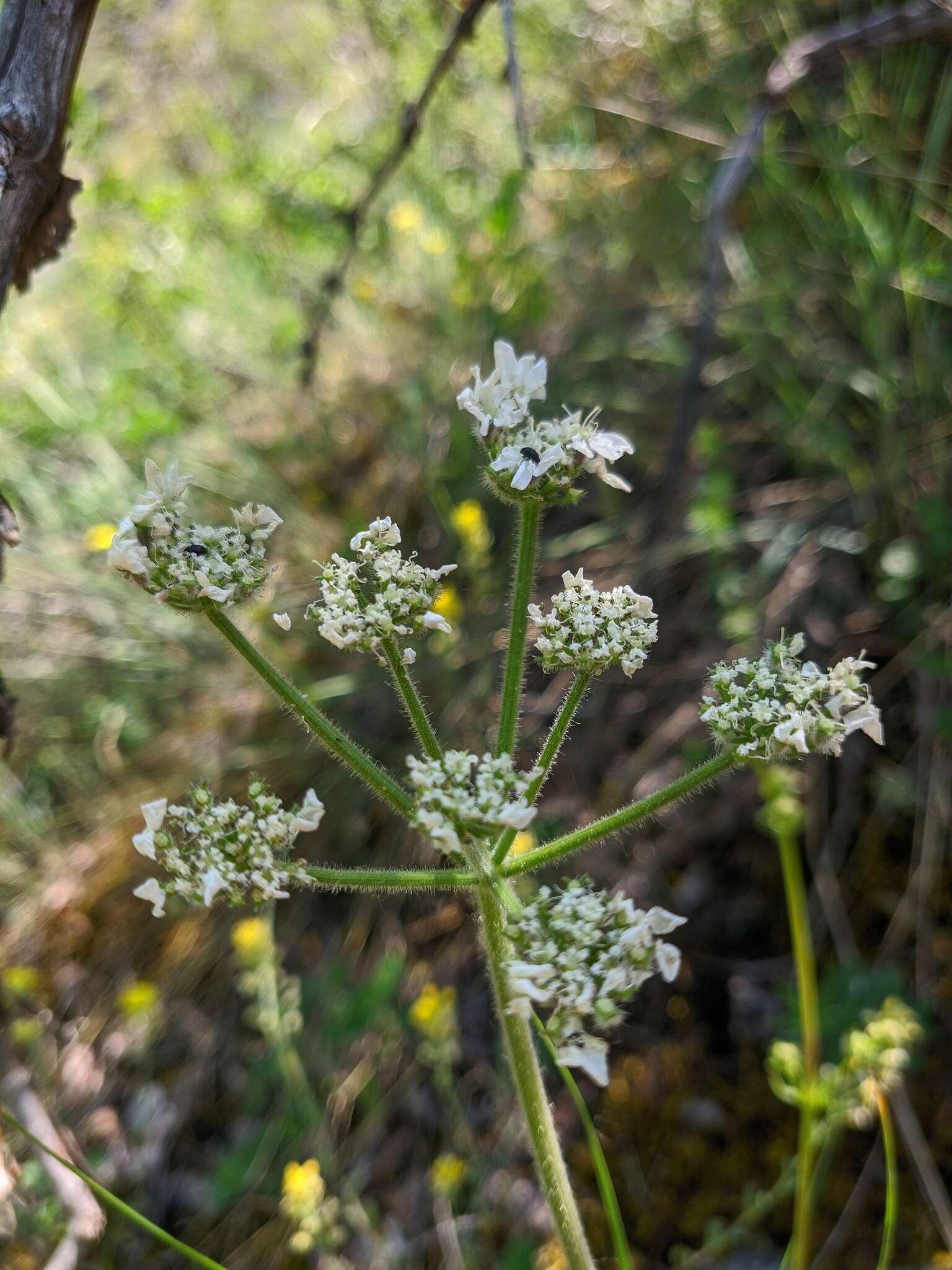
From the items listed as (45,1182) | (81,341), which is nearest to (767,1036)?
(45,1182)

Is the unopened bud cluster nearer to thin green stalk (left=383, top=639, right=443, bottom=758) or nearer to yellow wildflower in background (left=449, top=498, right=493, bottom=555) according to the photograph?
thin green stalk (left=383, top=639, right=443, bottom=758)

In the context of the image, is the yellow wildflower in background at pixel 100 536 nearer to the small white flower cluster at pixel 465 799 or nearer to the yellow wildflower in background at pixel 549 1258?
the small white flower cluster at pixel 465 799

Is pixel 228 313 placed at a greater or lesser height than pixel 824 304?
greater

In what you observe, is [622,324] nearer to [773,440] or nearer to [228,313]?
[773,440]

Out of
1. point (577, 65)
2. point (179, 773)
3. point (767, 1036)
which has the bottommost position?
point (767, 1036)

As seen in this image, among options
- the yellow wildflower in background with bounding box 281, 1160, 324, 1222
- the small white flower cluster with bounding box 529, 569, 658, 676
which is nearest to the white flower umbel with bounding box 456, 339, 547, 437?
the small white flower cluster with bounding box 529, 569, 658, 676

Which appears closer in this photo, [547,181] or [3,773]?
[3,773]
